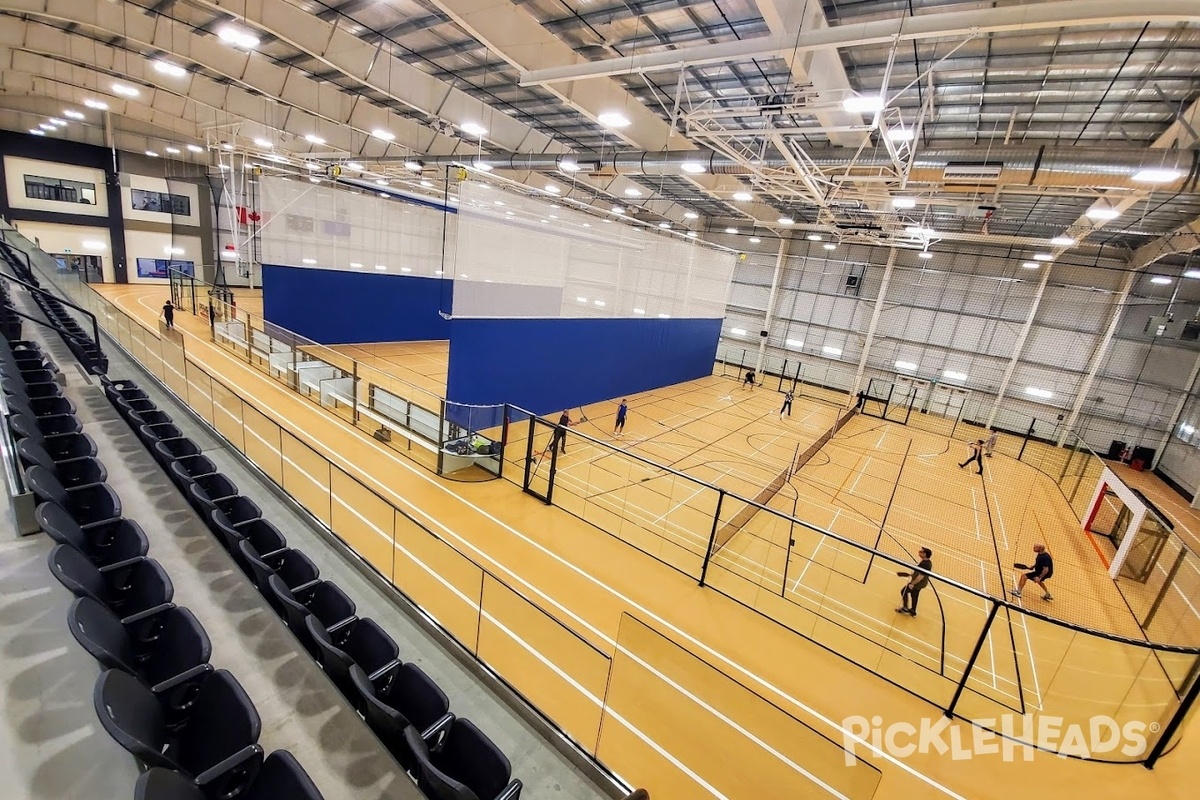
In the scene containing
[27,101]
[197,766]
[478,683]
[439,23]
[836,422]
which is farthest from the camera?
[836,422]

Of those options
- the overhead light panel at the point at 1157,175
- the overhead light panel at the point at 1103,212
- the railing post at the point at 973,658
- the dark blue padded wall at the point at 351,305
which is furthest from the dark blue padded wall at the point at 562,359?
the overhead light panel at the point at 1103,212

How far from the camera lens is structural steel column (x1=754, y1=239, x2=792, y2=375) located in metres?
28.6

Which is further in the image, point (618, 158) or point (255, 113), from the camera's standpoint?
point (255, 113)

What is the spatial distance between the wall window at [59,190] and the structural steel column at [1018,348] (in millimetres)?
45622

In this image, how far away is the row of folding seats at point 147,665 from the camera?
286cm

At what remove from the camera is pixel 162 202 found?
26.6 metres

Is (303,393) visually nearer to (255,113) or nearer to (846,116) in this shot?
(255,113)

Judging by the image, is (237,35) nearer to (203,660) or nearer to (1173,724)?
(203,660)

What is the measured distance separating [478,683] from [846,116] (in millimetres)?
11128

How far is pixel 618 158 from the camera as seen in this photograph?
486 inches

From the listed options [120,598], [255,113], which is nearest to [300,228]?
[255,113]

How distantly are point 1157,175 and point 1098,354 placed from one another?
61.2 ft

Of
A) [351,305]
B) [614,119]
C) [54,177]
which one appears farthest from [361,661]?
[54,177]

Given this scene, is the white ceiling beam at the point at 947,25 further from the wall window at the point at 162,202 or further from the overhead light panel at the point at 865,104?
the wall window at the point at 162,202
